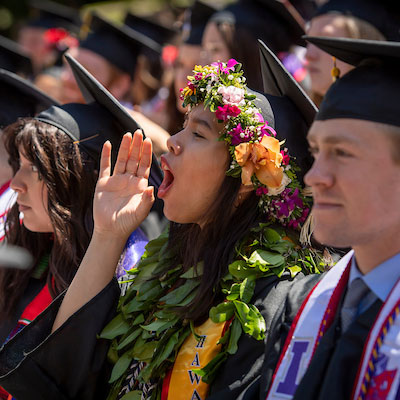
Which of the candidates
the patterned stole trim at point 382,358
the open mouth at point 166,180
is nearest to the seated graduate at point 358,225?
the patterned stole trim at point 382,358

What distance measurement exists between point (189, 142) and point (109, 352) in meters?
0.89

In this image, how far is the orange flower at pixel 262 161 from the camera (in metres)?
2.38

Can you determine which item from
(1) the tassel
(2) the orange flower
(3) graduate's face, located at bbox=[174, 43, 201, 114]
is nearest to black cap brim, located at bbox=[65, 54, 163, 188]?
(2) the orange flower

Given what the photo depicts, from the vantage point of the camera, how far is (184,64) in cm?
549

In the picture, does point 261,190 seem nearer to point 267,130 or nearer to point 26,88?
point 267,130

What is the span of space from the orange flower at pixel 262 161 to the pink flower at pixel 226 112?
122 mm

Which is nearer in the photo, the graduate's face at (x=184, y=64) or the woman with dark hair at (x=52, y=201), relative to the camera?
the woman with dark hair at (x=52, y=201)

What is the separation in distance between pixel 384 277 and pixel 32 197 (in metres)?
1.91

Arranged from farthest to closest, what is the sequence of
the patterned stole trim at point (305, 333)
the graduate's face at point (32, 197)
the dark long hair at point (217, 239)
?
1. the graduate's face at point (32, 197)
2. the dark long hair at point (217, 239)
3. the patterned stole trim at point (305, 333)

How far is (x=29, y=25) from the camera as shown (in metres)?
9.27

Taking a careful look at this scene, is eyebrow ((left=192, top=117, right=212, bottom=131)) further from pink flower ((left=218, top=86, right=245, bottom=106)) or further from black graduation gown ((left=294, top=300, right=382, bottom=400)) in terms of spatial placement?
black graduation gown ((left=294, top=300, right=382, bottom=400))

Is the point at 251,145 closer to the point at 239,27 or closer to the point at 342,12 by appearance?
the point at 342,12

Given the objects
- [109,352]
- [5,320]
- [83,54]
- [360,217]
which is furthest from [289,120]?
[83,54]

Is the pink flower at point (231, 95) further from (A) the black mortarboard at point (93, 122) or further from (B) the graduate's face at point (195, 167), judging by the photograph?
(A) the black mortarboard at point (93, 122)
